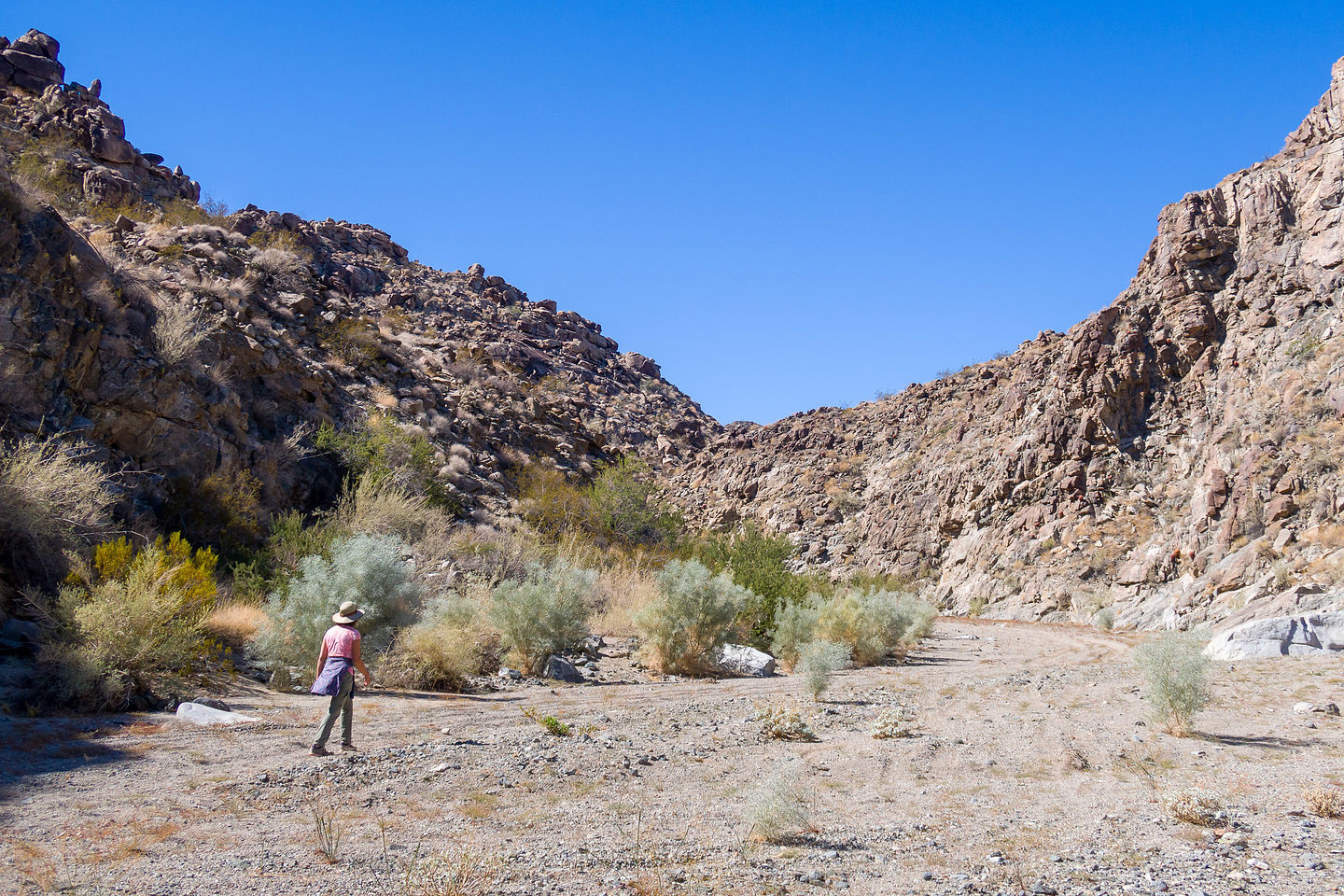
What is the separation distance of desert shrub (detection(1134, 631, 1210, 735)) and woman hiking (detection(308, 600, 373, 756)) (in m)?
7.20

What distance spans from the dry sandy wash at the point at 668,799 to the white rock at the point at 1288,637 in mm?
3102

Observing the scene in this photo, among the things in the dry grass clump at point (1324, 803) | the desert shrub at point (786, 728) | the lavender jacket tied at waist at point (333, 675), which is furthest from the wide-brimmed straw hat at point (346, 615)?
the dry grass clump at point (1324, 803)

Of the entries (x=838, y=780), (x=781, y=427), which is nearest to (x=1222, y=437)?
(x=838, y=780)

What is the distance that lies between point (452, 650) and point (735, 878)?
6545 mm

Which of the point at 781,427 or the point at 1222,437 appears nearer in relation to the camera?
the point at 1222,437

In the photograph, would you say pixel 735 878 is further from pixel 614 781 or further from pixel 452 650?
pixel 452 650

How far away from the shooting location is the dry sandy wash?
3.88m

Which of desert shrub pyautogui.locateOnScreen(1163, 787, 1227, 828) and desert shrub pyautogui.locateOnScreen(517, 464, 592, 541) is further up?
desert shrub pyautogui.locateOnScreen(517, 464, 592, 541)

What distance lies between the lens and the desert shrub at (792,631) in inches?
517

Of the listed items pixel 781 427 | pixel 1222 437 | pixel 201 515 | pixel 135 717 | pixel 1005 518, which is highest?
pixel 781 427

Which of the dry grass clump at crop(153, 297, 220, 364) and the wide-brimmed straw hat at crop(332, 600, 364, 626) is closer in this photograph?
the wide-brimmed straw hat at crop(332, 600, 364, 626)

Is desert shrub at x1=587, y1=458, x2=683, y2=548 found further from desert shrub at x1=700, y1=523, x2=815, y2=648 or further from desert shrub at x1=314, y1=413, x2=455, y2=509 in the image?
desert shrub at x1=314, y1=413, x2=455, y2=509

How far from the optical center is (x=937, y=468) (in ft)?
114

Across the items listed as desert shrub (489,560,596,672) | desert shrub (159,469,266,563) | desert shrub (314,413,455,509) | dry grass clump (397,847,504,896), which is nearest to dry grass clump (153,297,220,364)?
desert shrub (159,469,266,563)
